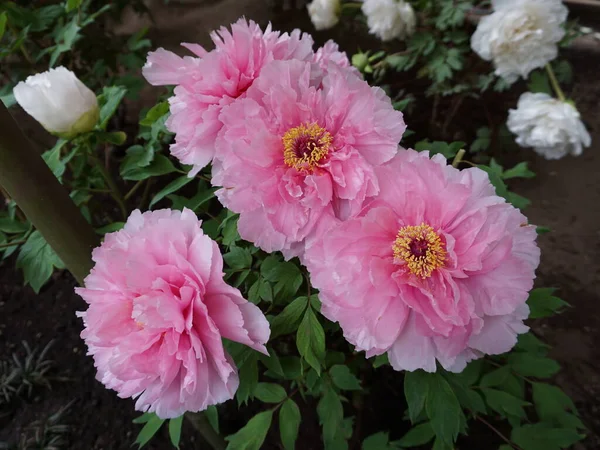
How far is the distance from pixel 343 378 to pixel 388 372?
342mm

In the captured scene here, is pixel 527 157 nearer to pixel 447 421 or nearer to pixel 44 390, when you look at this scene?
pixel 447 421

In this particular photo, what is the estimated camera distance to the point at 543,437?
64 cm

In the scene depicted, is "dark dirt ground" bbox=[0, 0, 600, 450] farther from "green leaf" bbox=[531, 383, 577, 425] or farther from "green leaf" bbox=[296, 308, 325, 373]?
"green leaf" bbox=[296, 308, 325, 373]

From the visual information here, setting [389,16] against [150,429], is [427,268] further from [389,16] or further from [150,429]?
[389,16]

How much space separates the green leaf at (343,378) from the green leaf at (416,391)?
0.30 ft

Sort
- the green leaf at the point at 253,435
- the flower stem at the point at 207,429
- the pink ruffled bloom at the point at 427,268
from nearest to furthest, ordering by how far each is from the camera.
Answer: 1. the pink ruffled bloom at the point at 427,268
2. the green leaf at the point at 253,435
3. the flower stem at the point at 207,429

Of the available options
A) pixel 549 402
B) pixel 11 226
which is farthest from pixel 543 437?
pixel 11 226

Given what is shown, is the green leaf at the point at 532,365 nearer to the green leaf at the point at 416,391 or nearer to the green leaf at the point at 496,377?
the green leaf at the point at 496,377

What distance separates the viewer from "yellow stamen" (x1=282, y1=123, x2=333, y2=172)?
0.41 metres

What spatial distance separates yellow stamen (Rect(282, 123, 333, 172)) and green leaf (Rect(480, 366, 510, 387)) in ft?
1.39

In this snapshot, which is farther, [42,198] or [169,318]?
[42,198]

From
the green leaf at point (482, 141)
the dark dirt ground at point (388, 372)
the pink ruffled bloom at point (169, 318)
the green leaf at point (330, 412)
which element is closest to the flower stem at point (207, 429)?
the dark dirt ground at point (388, 372)

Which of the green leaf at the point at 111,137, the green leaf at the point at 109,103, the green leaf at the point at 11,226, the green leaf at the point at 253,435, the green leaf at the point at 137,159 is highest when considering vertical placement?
the green leaf at the point at 109,103

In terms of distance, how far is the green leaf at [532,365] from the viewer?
2.13 feet
